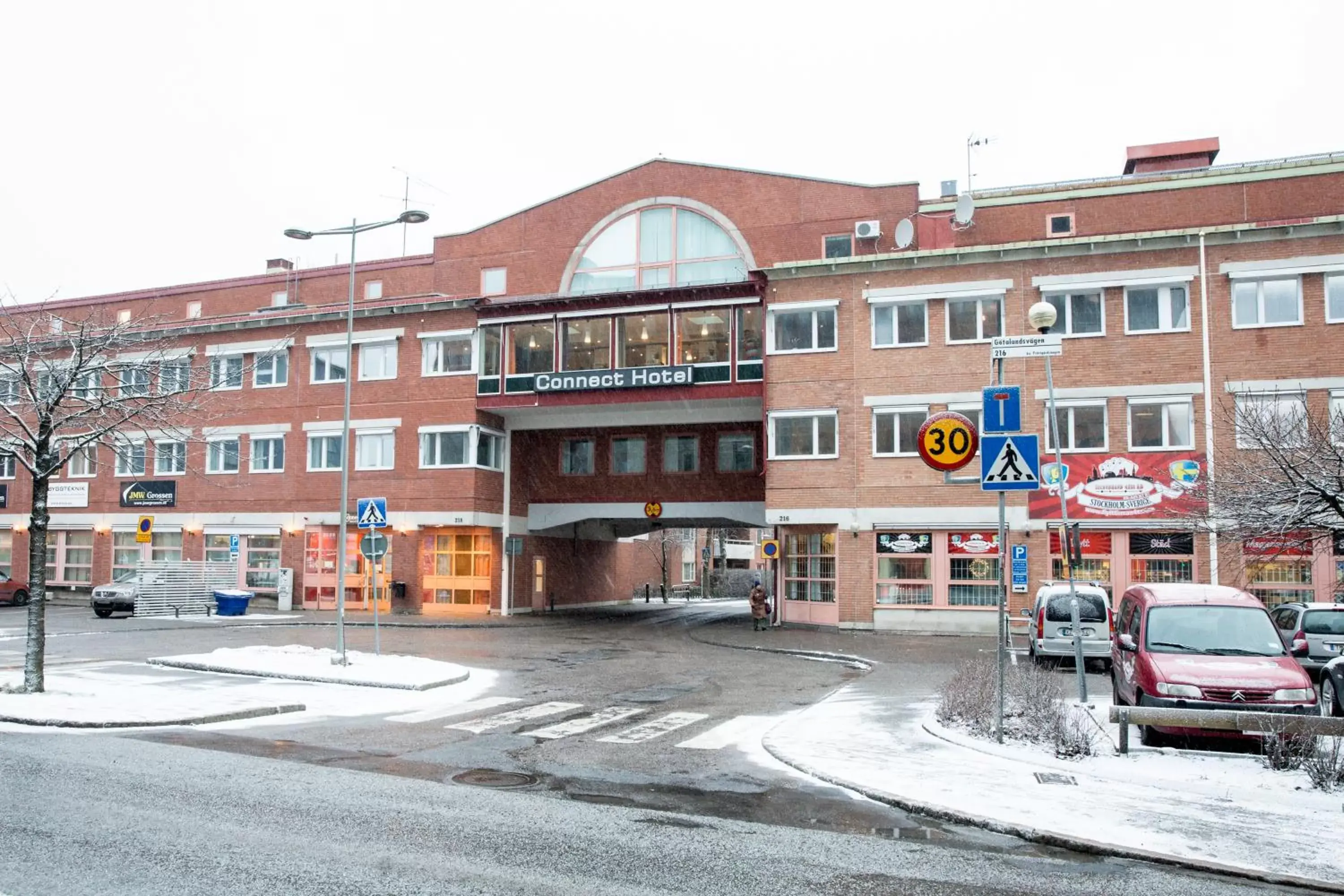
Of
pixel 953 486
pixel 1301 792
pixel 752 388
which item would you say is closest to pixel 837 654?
pixel 953 486

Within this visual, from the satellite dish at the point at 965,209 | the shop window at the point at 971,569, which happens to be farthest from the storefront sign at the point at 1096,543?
the satellite dish at the point at 965,209

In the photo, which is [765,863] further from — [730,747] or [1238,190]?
[1238,190]

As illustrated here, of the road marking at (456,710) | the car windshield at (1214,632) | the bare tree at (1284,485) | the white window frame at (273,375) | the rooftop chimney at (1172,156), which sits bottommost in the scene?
the road marking at (456,710)

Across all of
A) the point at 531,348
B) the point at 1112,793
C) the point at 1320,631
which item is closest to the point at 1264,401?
the point at 1320,631

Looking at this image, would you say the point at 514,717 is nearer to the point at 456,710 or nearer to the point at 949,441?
the point at 456,710

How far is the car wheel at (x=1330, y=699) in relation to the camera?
12977mm

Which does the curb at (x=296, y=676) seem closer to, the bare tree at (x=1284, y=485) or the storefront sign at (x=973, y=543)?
the bare tree at (x=1284, y=485)

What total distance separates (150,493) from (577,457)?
1785 centimetres

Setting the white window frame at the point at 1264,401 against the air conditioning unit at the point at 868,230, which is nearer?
the white window frame at the point at 1264,401

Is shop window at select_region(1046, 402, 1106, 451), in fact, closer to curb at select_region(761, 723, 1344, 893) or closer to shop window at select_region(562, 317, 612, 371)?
shop window at select_region(562, 317, 612, 371)

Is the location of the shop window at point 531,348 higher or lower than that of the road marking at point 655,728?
higher

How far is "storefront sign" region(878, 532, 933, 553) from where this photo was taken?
30.5 metres

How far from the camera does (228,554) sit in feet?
136

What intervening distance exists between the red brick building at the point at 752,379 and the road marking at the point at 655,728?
13.5 m
